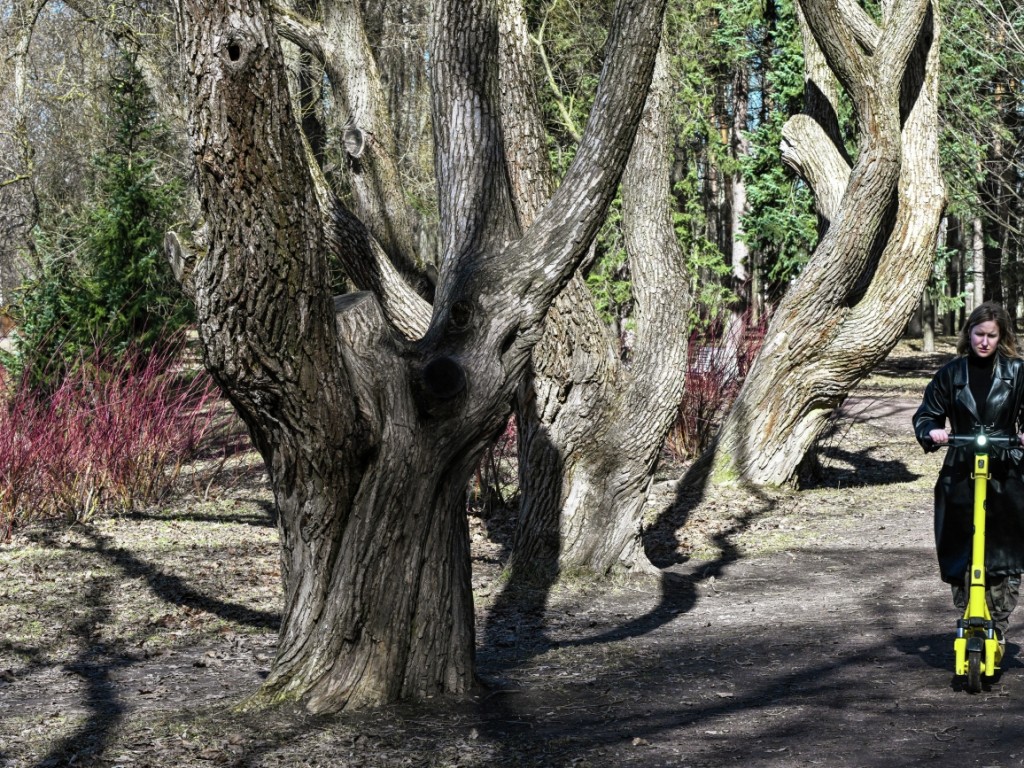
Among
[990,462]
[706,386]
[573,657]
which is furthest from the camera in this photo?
[706,386]

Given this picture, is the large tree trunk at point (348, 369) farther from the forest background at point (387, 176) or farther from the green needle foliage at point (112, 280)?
the green needle foliage at point (112, 280)

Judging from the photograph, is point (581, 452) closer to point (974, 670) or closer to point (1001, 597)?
point (1001, 597)

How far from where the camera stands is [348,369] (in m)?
4.49

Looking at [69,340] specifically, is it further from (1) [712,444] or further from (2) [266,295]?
(2) [266,295]

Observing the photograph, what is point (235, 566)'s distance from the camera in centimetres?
830

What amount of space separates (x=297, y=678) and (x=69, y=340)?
35.3 ft

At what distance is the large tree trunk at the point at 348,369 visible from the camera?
387 cm

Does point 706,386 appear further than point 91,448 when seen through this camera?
Yes

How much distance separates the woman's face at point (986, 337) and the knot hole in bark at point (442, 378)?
220cm

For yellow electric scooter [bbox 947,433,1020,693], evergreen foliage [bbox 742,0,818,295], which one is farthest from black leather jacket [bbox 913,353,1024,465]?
evergreen foliage [bbox 742,0,818,295]

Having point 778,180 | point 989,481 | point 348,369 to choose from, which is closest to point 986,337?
point 989,481

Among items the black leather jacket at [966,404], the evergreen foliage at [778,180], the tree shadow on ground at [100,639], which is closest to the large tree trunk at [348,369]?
the tree shadow on ground at [100,639]

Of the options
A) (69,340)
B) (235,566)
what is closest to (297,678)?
(235,566)

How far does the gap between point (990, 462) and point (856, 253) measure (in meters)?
6.09
